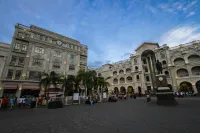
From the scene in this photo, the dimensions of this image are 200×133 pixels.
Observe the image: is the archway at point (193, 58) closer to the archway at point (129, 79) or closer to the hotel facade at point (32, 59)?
the archway at point (129, 79)

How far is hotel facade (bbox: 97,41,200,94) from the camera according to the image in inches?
1143

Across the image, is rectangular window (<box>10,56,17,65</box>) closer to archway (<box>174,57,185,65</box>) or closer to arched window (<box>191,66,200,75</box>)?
archway (<box>174,57,185,65</box>)

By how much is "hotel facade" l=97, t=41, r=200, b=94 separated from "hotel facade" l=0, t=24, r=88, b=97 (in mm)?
22472

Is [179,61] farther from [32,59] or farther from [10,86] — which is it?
[10,86]

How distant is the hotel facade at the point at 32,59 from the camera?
66.6ft

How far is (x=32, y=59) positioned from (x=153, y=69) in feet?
136

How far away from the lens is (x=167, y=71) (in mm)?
33406

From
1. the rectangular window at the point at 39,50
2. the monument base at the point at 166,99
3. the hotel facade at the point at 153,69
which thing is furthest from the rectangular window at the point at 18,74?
the hotel facade at the point at 153,69

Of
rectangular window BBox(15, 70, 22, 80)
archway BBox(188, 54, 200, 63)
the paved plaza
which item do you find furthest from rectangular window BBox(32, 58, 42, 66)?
archway BBox(188, 54, 200, 63)

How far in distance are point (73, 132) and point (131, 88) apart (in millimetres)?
40015

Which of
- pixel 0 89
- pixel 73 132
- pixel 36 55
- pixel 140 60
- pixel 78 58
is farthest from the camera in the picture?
pixel 140 60

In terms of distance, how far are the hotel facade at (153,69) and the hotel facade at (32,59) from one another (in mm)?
22472

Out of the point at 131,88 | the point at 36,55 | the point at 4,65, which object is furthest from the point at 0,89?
the point at 131,88

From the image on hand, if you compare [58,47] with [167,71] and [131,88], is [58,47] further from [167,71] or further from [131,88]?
[167,71]
